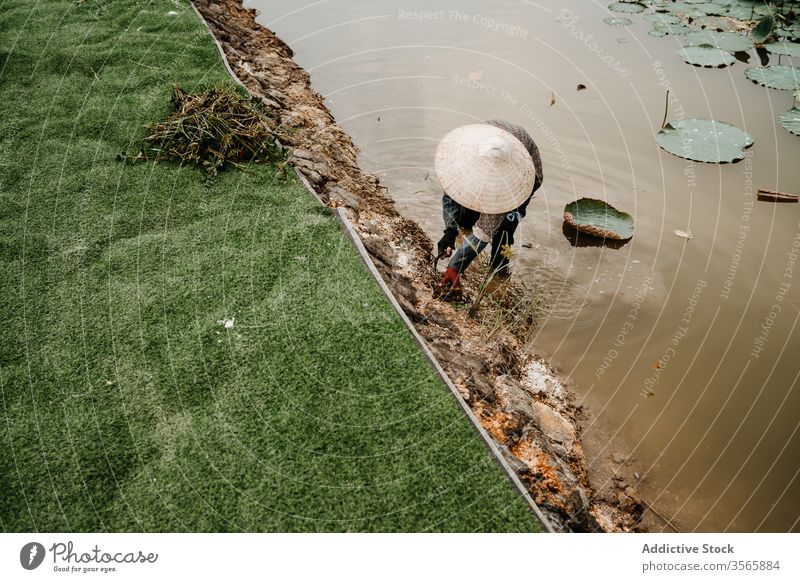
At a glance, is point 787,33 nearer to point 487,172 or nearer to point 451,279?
point 451,279

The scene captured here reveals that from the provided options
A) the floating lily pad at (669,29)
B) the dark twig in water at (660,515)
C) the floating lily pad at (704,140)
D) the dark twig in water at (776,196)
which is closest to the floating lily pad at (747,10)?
the floating lily pad at (669,29)

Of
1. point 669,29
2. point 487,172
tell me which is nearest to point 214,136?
point 487,172

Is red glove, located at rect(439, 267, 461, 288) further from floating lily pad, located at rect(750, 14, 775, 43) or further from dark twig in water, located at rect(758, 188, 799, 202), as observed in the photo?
floating lily pad, located at rect(750, 14, 775, 43)

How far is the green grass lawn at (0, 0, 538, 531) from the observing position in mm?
2480

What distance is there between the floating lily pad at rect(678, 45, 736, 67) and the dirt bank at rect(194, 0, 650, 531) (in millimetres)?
4666

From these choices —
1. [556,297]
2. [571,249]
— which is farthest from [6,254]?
[571,249]

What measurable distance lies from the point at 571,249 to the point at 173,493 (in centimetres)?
382

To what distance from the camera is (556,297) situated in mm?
4527

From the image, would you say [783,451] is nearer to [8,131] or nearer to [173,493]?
[173,493]

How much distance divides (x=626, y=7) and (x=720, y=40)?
1.60 m

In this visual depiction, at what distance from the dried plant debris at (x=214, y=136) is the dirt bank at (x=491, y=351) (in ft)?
1.00

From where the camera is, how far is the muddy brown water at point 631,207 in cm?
354

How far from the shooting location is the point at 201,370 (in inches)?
117

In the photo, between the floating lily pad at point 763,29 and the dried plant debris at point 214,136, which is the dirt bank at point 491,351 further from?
the floating lily pad at point 763,29
